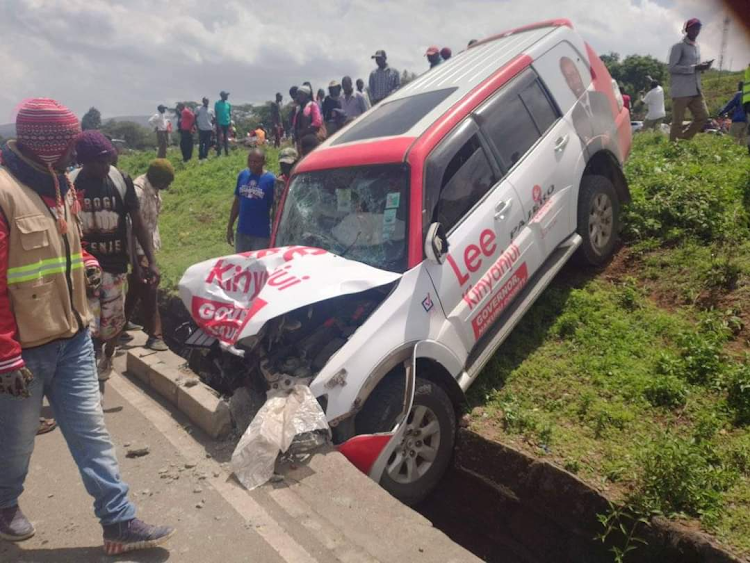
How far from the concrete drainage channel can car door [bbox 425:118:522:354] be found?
87 cm

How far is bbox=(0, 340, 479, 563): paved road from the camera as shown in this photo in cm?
311

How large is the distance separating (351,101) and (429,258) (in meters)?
7.28

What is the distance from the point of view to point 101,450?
Result: 9.92 feet

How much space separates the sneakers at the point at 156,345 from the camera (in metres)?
5.97

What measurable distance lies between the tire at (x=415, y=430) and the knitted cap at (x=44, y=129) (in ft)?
7.41

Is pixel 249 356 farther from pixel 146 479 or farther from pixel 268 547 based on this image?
pixel 268 547

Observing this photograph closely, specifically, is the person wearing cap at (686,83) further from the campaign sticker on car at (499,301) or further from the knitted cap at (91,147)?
the knitted cap at (91,147)

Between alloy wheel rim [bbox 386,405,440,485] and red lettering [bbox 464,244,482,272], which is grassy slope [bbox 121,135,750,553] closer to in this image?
alloy wheel rim [bbox 386,405,440,485]

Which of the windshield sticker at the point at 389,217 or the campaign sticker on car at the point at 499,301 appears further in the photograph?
the campaign sticker on car at the point at 499,301

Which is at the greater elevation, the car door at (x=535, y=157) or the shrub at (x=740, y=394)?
the car door at (x=535, y=157)

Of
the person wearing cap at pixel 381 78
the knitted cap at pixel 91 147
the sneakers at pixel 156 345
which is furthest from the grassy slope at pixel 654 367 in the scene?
the person wearing cap at pixel 381 78

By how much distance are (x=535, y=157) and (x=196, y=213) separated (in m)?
9.23

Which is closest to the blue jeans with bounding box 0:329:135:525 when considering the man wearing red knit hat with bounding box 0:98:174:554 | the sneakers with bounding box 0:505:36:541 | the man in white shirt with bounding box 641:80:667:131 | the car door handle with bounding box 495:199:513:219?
the man wearing red knit hat with bounding box 0:98:174:554

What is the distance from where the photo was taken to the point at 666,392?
428cm
